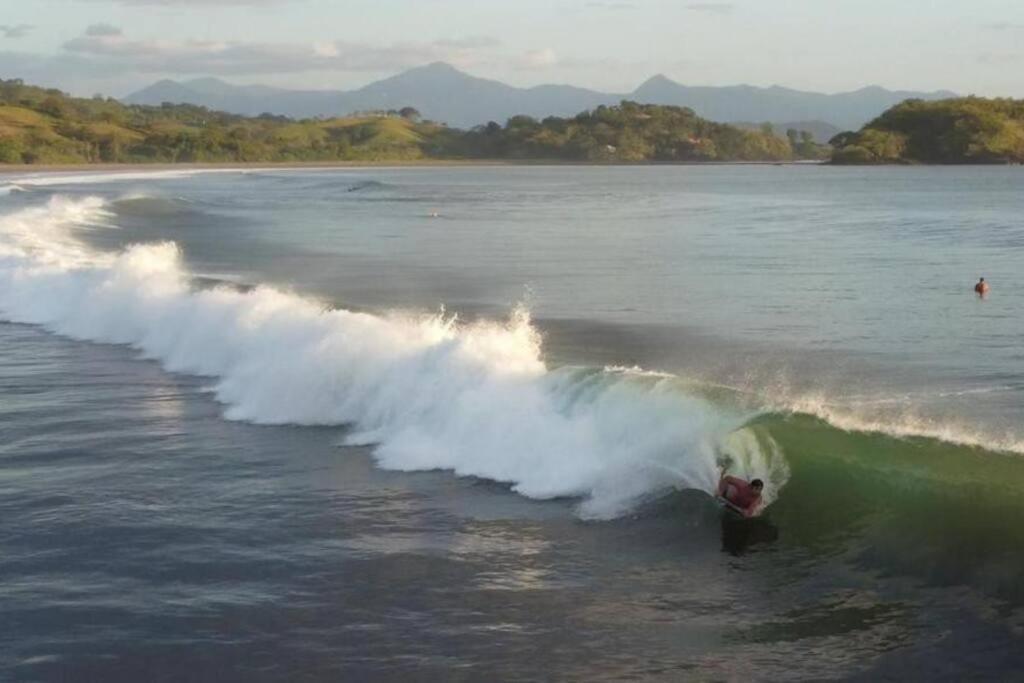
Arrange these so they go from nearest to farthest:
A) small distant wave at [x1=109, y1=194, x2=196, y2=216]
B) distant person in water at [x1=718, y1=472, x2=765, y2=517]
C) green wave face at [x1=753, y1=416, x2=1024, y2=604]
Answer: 1. green wave face at [x1=753, y1=416, x2=1024, y2=604]
2. distant person in water at [x1=718, y1=472, x2=765, y2=517]
3. small distant wave at [x1=109, y1=194, x2=196, y2=216]

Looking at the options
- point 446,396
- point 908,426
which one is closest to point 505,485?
point 446,396

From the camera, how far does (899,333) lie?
30156mm

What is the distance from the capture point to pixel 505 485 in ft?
59.1

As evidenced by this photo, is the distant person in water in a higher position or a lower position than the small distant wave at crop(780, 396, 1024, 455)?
lower

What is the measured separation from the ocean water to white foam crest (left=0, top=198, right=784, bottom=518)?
2.2 inches

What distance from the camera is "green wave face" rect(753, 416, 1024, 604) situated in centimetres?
1397

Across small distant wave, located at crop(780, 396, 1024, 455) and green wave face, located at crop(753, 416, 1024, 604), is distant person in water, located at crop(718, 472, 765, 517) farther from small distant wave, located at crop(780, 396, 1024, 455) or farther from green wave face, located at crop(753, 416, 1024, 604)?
small distant wave, located at crop(780, 396, 1024, 455)

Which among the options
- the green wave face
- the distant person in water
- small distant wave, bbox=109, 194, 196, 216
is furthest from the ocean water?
small distant wave, bbox=109, 194, 196, 216

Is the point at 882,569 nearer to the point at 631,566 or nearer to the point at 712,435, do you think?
the point at 631,566

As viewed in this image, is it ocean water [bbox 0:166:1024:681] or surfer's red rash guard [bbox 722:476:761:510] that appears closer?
ocean water [bbox 0:166:1024:681]

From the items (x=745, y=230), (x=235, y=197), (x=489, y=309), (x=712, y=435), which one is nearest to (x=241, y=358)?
(x=489, y=309)

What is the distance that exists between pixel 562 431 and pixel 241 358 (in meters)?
10.3

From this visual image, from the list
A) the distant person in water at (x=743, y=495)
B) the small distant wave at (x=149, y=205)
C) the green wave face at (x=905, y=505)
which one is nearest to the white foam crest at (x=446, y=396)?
the green wave face at (x=905, y=505)

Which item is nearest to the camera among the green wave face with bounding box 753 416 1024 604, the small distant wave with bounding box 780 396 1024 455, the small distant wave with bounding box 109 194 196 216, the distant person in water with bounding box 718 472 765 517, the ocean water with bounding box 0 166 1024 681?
the ocean water with bounding box 0 166 1024 681
